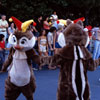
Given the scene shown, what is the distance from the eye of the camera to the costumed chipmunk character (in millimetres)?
5324

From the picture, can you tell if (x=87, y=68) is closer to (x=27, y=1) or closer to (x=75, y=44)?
(x=75, y=44)

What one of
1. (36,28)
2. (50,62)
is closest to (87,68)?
(50,62)

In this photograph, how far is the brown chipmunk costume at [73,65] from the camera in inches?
188

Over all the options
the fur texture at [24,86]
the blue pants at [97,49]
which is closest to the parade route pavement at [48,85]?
the blue pants at [97,49]

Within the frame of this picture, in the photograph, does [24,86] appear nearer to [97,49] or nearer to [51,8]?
[97,49]

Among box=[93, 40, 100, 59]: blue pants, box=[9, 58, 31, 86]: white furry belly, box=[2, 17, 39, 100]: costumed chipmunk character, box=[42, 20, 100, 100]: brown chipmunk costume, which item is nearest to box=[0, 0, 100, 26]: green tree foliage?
box=[93, 40, 100, 59]: blue pants

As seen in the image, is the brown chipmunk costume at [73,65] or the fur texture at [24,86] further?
the fur texture at [24,86]

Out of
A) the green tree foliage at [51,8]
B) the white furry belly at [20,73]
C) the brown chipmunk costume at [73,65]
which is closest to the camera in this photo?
the brown chipmunk costume at [73,65]

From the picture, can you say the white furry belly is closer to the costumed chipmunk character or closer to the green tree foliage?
the costumed chipmunk character

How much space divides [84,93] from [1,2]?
12736 mm

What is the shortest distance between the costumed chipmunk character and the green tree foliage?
37.5 feet

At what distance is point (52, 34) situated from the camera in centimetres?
1209

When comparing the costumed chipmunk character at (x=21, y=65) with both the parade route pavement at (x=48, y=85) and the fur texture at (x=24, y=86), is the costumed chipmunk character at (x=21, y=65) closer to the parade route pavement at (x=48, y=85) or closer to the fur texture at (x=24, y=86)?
the fur texture at (x=24, y=86)

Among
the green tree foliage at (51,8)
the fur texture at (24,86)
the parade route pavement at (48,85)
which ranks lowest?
the parade route pavement at (48,85)
